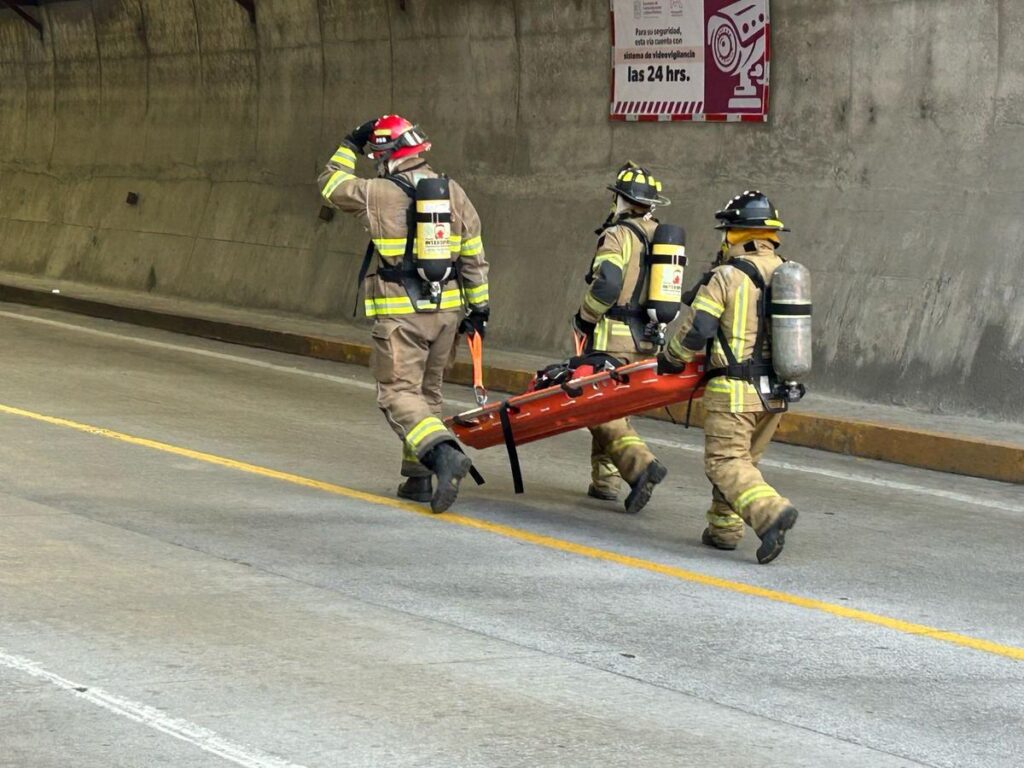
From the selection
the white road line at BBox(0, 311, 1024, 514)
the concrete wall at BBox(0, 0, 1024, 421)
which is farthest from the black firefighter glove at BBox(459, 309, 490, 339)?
the concrete wall at BBox(0, 0, 1024, 421)

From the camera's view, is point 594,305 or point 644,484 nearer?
point 644,484

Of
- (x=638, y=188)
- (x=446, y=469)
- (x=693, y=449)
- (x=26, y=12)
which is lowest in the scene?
(x=693, y=449)

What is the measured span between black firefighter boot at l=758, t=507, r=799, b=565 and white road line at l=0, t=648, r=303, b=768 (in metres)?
3.61

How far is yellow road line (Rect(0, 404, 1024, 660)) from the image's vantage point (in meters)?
7.39

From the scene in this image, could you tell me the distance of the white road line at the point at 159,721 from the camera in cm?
540

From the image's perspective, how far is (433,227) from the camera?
375 inches

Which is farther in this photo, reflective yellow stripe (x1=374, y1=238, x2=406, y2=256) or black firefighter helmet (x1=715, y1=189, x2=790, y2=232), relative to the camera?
reflective yellow stripe (x1=374, y1=238, x2=406, y2=256)

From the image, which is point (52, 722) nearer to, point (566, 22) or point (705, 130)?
point (705, 130)

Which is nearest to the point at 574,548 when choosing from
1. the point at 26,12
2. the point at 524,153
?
the point at 524,153

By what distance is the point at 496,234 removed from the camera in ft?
56.3

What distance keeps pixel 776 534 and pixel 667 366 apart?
103 cm

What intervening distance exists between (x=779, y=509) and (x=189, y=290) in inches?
526

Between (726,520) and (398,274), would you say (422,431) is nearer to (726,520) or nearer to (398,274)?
(398,274)

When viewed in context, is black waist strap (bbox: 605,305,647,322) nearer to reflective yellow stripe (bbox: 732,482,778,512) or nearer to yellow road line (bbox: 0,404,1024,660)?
yellow road line (bbox: 0,404,1024,660)
